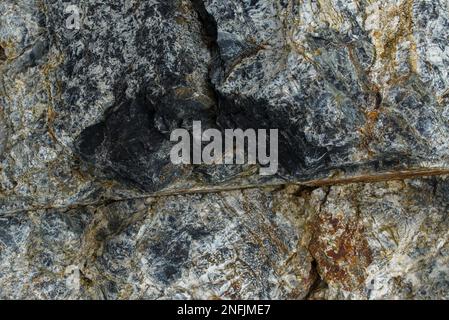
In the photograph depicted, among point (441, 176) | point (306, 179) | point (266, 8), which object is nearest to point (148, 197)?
point (306, 179)

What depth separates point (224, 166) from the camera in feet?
17.6

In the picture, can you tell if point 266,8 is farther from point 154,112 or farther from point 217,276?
point 217,276

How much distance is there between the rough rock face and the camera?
481cm

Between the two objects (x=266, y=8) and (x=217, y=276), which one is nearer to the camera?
(x=266, y=8)

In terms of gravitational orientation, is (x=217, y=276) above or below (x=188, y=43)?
below

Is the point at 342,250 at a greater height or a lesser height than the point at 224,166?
lesser

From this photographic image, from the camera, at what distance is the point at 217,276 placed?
5.68 metres

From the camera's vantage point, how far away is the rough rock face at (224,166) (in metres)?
4.81

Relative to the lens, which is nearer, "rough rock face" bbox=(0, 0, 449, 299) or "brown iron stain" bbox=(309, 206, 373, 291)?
"rough rock face" bbox=(0, 0, 449, 299)

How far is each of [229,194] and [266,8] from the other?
82.9 inches

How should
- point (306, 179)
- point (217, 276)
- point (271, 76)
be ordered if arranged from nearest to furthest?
point (271, 76) < point (306, 179) < point (217, 276)

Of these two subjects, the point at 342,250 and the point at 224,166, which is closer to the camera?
the point at 224,166

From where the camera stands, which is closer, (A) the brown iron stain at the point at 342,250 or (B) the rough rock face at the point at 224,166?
(B) the rough rock face at the point at 224,166
